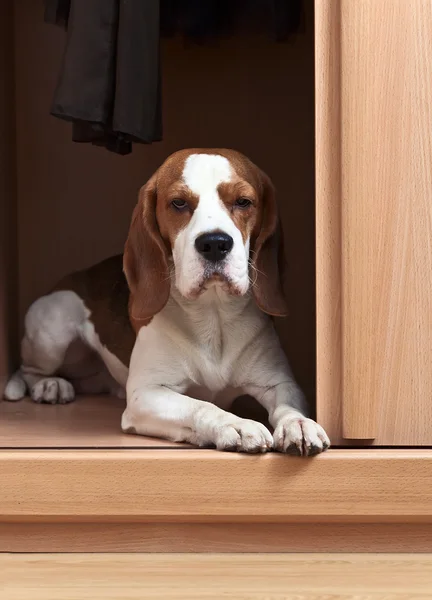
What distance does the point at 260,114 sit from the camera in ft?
9.81

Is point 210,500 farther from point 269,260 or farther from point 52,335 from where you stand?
point 52,335

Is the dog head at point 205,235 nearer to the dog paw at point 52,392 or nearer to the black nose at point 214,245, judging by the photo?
the black nose at point 214,245

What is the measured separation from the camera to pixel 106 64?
2.12m

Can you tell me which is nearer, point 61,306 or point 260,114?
point 61,306

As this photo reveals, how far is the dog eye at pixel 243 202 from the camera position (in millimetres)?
1976

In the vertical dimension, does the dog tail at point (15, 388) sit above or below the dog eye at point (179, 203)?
below

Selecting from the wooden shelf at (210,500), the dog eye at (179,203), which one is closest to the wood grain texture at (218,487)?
the wooden shelf at (210,500)

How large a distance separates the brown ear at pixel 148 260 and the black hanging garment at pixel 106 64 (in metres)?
0.21

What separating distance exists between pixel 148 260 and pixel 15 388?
812mm

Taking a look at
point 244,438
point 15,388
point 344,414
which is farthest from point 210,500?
point 15,388
